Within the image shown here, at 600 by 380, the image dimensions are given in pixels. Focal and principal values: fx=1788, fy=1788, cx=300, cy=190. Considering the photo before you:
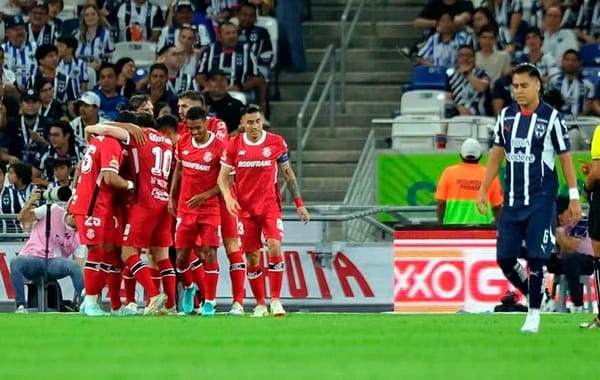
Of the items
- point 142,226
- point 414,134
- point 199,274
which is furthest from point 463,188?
point 142,226

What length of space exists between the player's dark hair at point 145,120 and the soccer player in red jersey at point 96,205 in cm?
56

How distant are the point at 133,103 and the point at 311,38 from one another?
34.2 ft

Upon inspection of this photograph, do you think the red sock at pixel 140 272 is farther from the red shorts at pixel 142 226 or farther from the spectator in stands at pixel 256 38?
the spectator in stands at pixel 256 38

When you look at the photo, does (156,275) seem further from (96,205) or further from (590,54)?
(590,54)

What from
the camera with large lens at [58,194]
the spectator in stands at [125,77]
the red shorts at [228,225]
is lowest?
the camera with large lens at [58,194]

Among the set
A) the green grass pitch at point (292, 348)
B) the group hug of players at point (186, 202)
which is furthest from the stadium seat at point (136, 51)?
the green grass pitch at point (292, 348)

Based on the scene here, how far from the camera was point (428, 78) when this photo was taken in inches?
1062

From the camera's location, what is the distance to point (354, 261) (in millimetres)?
23266

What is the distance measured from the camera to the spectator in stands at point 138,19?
96.7ft

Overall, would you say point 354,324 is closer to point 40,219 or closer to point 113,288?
point 113,288

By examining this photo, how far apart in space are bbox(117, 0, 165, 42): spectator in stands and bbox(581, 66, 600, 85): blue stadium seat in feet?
23.6

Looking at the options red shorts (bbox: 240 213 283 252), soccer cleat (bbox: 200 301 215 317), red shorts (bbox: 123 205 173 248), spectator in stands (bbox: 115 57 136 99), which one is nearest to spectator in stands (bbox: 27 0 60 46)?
spectator in stands (bbox: 115 57 136 99)

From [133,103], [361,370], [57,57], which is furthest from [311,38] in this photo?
[361,370]

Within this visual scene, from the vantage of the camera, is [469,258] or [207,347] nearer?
[207,347]
